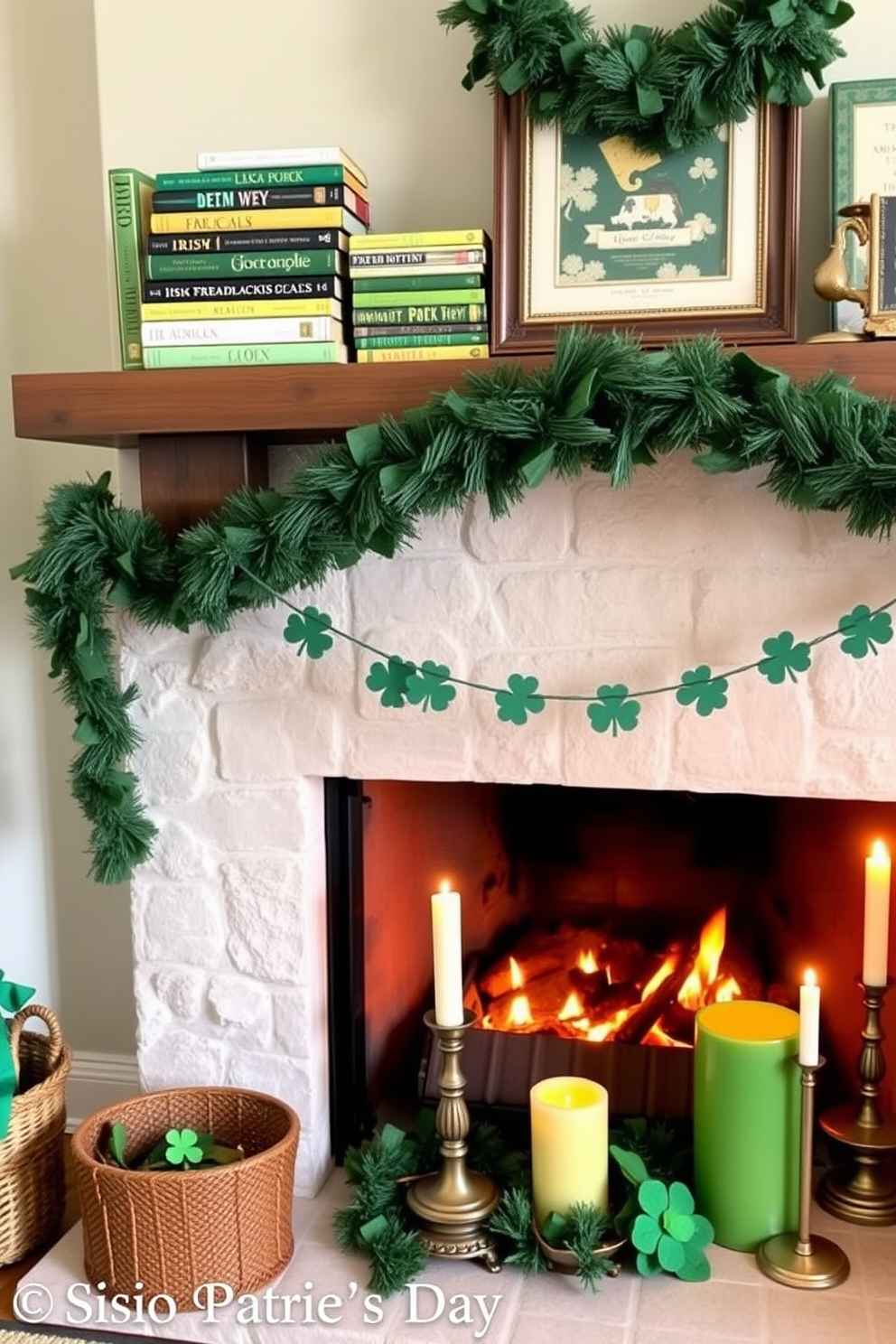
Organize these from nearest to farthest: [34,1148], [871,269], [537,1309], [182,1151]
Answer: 1. [871,269]
2. [537,1309]
3. [182,1151]
4. [34,1148]

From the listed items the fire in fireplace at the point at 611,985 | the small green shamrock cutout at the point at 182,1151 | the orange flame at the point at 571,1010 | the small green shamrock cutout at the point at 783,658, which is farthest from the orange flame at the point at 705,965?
the small green shamrock cutout at the point at 182,1151

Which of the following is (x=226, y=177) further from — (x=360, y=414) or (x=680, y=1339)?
(x=680, y=1339)

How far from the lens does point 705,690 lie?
1.49 m

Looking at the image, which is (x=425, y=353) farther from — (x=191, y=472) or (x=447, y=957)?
(x=447, y=957)

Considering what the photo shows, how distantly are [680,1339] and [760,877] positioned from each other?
2.26 ft

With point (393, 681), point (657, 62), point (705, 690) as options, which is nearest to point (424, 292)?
A: point (657, 62)

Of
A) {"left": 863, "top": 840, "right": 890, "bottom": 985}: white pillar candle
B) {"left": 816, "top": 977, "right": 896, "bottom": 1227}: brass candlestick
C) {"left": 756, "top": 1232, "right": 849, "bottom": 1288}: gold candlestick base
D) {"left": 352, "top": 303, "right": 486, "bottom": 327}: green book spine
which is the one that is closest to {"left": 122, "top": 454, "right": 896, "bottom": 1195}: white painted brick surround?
{"left": 863, "top": 840, "right": 890, "bottom": 985}: white pillar candle

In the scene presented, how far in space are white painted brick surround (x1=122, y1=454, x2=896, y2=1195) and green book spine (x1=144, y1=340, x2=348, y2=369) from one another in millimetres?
253

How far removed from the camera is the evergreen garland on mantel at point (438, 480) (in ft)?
4.33

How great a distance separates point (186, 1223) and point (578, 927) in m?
0.77

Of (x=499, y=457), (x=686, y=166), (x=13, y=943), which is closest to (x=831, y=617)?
(x=499, y=457)

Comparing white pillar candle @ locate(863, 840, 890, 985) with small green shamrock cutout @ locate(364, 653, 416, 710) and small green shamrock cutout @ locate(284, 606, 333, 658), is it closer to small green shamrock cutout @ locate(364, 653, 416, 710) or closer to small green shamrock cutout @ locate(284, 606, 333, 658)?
small green shamrock cutout @ locate(364, 653, 416, 710)

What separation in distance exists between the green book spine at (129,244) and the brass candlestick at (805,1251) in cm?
122

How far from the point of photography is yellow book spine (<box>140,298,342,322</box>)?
4.98ft
